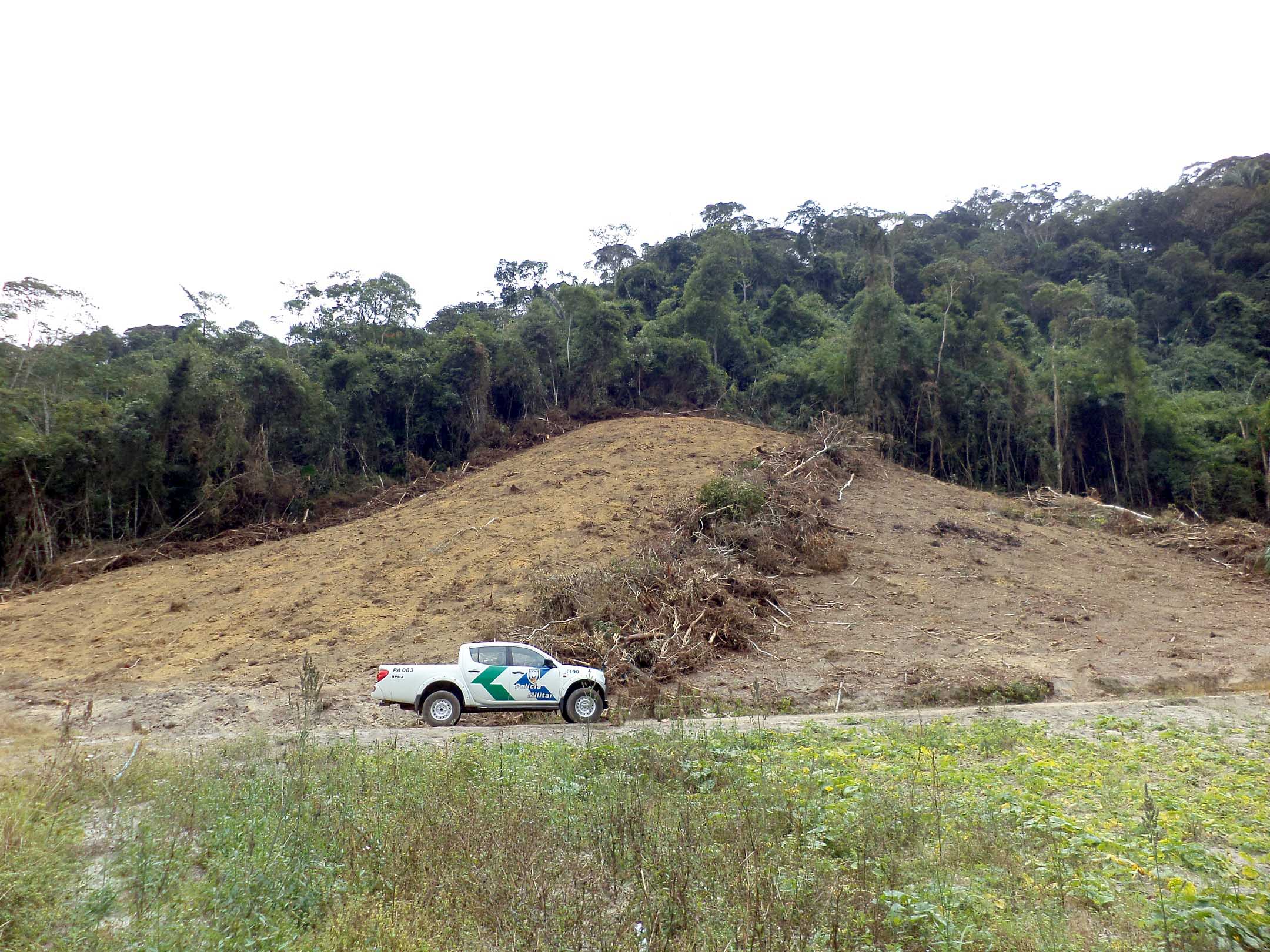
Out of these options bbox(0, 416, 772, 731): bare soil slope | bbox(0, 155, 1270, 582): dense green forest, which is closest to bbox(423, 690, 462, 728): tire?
bbox(0, 416, 772, 731): bare soil slope

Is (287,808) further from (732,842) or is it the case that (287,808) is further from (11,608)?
(11,608)

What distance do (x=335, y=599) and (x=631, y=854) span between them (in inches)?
615

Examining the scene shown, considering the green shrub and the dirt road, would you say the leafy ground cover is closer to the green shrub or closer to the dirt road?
the dirt road

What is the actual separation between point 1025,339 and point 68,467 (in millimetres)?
41181

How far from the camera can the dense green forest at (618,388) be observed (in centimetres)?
2495

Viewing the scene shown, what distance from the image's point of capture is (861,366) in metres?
31.5

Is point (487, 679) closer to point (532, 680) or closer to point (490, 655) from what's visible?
point (490, 655)

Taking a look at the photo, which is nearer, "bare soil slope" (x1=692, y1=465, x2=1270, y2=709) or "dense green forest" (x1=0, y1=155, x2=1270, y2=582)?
"bare soil slope" (x1=692, y1=465, x2=1270, y2=709)

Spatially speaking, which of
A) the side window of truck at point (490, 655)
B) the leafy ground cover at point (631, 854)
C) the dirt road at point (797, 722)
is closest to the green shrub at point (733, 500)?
the dirt road at point (797, 722)

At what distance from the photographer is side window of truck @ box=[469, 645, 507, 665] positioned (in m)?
12.0

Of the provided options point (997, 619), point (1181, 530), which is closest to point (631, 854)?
point (997, 619)

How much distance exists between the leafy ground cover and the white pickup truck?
3.81 m

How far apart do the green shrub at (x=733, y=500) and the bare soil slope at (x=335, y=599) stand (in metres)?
2.05

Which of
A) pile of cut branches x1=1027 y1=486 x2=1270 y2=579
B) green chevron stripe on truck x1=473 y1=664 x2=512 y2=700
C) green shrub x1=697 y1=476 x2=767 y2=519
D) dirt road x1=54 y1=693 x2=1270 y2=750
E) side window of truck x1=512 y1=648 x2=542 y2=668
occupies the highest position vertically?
green shrub x1=697 y1=476 x2=767 y2=519
